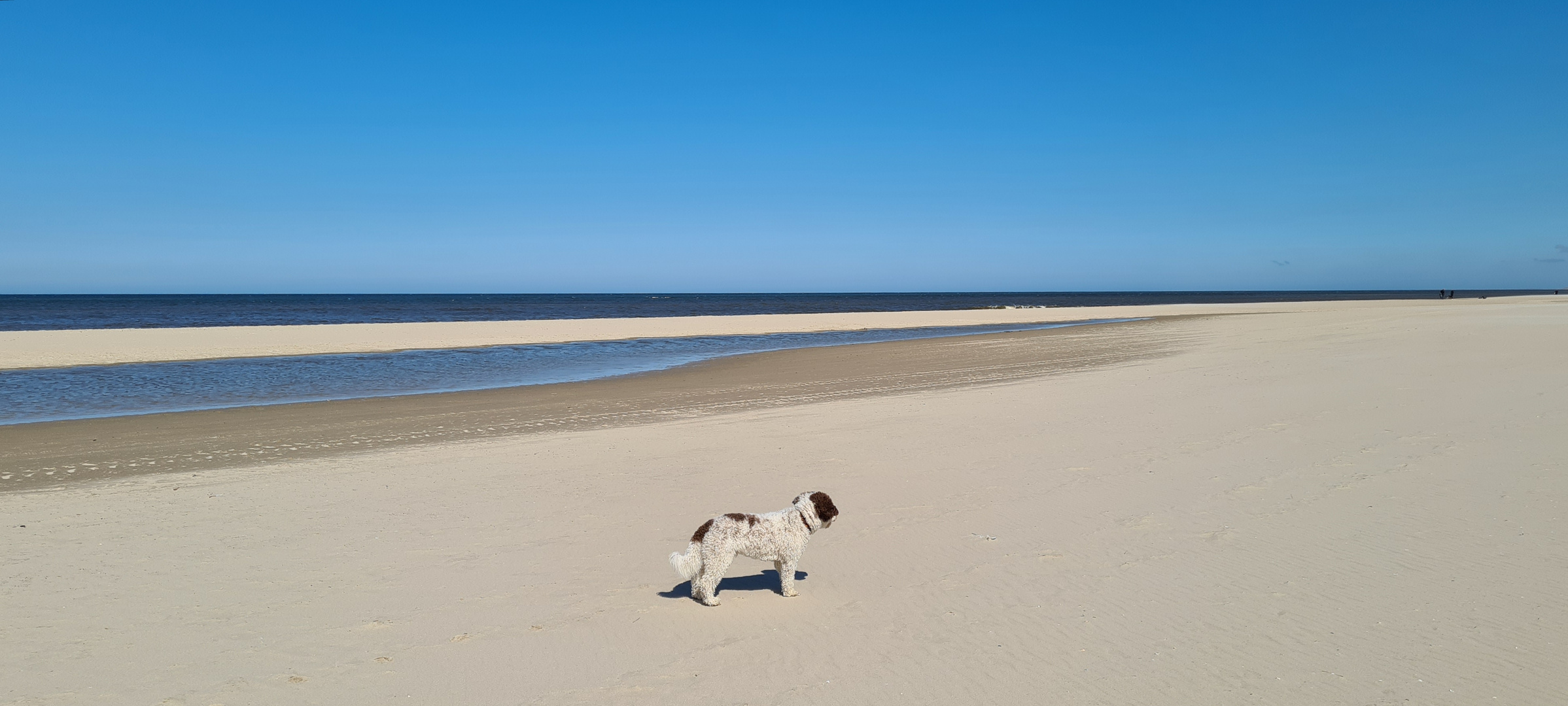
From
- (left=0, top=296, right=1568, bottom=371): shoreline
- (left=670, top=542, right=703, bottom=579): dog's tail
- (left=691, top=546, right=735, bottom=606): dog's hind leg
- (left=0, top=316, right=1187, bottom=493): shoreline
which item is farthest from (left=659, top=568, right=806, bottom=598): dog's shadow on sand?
(left=0, top=296, right=1568, bottom=371): shoreline

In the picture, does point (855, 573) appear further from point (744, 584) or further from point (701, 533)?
point (701, 533)

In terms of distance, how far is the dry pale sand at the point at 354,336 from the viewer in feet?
82.9

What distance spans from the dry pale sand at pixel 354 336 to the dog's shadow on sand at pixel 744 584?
81.1 feet

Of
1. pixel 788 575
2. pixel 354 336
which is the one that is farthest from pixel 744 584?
pixel 354 336

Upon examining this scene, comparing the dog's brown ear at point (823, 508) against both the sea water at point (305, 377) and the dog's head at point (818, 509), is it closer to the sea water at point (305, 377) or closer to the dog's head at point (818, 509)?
the dog's head at point (818, 509)

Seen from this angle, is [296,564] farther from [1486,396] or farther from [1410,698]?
[1486,396]

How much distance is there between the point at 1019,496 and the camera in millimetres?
7605

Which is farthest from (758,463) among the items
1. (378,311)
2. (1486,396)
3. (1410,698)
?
(378,311)

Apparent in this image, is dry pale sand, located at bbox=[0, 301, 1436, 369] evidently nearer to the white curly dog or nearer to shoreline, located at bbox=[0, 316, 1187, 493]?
shoreline, located at bbox=[0, 316, 1187, 493]

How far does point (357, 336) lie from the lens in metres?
33.4

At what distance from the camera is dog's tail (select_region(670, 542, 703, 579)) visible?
5102 millimetres

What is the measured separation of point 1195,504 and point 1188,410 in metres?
5.33

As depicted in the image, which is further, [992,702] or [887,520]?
[887,520]

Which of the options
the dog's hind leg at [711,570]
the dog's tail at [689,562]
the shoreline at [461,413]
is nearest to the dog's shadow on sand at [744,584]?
the dog's hind leg at [711,570]
